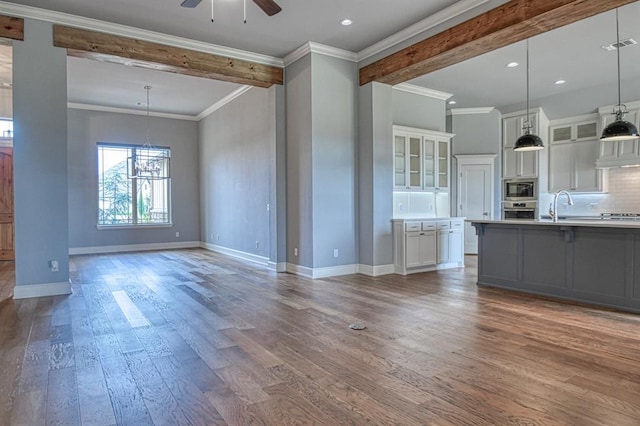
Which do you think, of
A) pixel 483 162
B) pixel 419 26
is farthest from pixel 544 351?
pixel 483 162

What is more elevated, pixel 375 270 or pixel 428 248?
pixel 428 248

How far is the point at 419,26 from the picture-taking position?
5164 millimetres

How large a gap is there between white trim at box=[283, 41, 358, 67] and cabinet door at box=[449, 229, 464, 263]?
3.36 meters

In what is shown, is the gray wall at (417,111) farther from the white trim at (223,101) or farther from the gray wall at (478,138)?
the white trim at (223,101)

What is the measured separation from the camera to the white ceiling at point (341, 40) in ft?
15.4

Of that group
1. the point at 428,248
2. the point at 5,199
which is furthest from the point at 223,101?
the point at 428,248

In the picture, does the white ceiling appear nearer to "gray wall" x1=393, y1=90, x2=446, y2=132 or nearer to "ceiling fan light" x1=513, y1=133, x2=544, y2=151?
"gray wall" x1=393, y1=90, x2=446, y2=132

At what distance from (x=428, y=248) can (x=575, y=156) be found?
395 centimetres

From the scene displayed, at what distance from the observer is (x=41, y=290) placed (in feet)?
15.8

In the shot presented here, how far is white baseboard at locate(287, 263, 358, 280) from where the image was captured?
234 inches

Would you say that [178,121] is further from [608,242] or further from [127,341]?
[608,242]

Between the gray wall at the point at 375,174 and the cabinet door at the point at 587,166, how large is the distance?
13.8 feet

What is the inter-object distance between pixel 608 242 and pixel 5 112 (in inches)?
409

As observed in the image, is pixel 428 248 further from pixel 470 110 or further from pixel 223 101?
pixel 223 101
